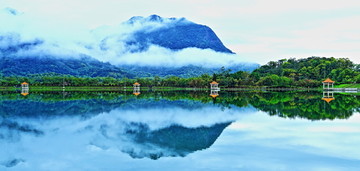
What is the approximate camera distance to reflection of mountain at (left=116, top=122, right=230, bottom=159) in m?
9.84

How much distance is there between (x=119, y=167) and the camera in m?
8.27

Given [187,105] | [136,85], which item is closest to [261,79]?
[136,85]

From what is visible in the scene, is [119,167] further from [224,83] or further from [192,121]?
[224,83]

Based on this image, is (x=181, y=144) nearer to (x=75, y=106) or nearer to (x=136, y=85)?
(x=75, y=106)

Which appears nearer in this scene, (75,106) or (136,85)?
(75,106)

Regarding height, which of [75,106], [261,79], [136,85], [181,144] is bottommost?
[181,144]

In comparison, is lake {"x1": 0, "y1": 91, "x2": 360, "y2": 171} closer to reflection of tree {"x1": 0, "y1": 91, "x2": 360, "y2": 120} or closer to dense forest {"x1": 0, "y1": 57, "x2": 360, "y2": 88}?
reflection of tree {"x1": 0, "y1": 91, "x2": 360, "y2": 120}

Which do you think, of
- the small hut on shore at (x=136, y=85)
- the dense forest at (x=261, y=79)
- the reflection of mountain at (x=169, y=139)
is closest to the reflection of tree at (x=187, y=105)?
the reflection of mountain at (x=169, y=139)

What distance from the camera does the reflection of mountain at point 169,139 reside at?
387 inches

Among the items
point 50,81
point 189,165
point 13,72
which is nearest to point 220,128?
point 189,165

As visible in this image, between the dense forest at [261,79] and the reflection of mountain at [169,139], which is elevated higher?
the dense forest at [261,79]

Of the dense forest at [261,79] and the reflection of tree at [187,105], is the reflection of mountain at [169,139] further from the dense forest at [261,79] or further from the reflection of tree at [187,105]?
the dense forest at [261,79]

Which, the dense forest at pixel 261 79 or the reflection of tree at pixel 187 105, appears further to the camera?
the dense forest at pixel 261 79

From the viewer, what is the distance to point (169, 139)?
1177 cm
